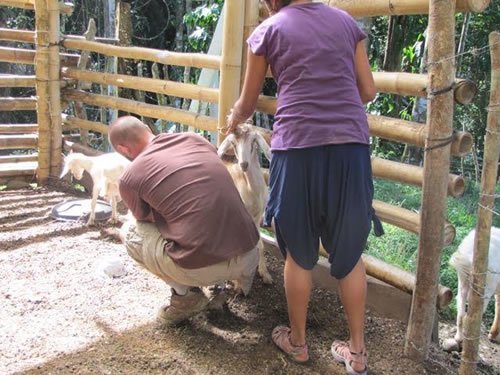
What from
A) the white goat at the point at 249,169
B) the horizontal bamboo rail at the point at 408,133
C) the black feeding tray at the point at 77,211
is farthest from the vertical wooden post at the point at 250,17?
the black feeding tray at the point at 77,211

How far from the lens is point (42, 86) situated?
5883mm

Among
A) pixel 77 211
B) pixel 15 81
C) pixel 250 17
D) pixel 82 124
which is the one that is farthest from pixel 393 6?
pixel 15 81

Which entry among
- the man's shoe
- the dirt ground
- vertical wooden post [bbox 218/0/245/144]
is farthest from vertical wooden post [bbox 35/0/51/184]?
the man's shoe

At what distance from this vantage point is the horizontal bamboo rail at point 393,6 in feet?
7.79

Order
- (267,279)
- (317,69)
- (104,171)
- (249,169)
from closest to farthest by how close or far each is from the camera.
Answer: (317,69) < (249,169) < (267,279) < (104,171)

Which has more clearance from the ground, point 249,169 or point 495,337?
point 249,169

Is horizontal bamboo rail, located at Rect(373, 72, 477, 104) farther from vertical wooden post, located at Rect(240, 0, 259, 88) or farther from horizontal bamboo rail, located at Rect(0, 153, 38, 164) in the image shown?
horizontal bamboo rail, located at Rect(0, 153, 38, 164)

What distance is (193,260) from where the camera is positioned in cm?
251

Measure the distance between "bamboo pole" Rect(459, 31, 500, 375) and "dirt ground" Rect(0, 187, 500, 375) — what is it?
24cm

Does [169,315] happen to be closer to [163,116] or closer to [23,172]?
[163,116]

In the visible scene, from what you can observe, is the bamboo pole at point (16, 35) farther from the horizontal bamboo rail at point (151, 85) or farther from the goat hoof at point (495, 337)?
the goat hoof at point (495, 337)

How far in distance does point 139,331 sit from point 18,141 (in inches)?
169

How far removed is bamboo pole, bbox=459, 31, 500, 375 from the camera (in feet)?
7.45

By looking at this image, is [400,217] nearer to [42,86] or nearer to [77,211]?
[77,211]
